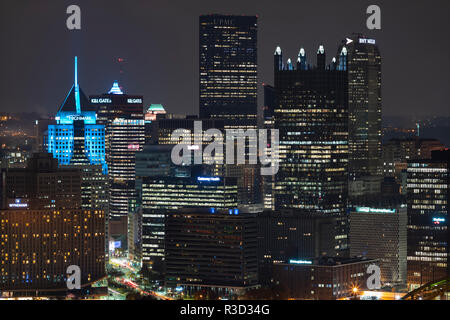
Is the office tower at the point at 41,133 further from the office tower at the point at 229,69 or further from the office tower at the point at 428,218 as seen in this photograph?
the office tower at the point at 428,218

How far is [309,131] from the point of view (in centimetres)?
6384

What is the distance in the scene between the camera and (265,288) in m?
45.5

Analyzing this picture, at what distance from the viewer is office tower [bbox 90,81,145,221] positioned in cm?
6928

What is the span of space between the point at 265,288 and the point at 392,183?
2279 centimetres

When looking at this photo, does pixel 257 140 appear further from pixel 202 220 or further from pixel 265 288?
pixel 265 288

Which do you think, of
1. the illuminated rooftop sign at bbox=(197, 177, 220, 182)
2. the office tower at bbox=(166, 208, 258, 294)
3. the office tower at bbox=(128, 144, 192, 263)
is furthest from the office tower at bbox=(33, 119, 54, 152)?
the office tower at bbox=(166, 208, 258, 294)

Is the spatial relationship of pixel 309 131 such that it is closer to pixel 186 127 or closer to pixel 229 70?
pixel 186 127

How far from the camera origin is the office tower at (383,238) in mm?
52375

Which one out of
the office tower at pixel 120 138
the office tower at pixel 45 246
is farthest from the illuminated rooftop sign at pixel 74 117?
the office tower at pixel 45 246

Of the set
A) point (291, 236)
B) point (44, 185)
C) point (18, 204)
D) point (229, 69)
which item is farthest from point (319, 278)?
point (229, 69)

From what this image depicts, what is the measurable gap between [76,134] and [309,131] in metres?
19.0

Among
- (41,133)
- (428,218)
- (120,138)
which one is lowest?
(428,218)

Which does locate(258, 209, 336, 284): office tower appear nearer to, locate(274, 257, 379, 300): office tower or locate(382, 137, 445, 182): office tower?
locate(274, 257, 379, 300): office tower
